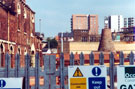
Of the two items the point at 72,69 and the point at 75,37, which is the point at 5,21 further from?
the point at 75,37

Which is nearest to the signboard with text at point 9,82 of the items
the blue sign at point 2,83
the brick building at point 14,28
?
the blue sign at point 2,83

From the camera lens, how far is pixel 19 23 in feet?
81.7

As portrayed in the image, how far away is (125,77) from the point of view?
6184 millimetres

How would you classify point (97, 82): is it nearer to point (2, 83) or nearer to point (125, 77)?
point (125, 77)

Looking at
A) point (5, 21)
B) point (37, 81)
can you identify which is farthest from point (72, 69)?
point (5, 21)

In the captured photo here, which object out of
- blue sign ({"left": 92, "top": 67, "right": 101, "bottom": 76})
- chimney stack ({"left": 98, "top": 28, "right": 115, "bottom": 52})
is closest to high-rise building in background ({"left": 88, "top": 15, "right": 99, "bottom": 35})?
chimney stack ({"left": 98, "top": 28, "right": 115, "bottom": 52})

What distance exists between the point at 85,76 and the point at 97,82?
0.99 ft

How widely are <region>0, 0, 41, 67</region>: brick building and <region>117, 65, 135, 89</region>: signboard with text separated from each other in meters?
11.6

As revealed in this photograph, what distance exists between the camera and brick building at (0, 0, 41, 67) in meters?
19.8

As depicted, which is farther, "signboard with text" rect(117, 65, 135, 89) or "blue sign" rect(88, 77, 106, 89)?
"signboard with text" rect(117, 65, 135, 89)

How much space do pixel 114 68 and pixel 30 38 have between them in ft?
81.3

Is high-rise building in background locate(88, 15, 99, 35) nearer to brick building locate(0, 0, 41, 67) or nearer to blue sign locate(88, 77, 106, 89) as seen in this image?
brick building locate(0, 0, 41, 67)

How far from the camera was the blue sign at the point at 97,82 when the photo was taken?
19.8 ft

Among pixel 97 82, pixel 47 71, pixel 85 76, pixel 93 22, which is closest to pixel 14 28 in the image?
pixel 47 71
